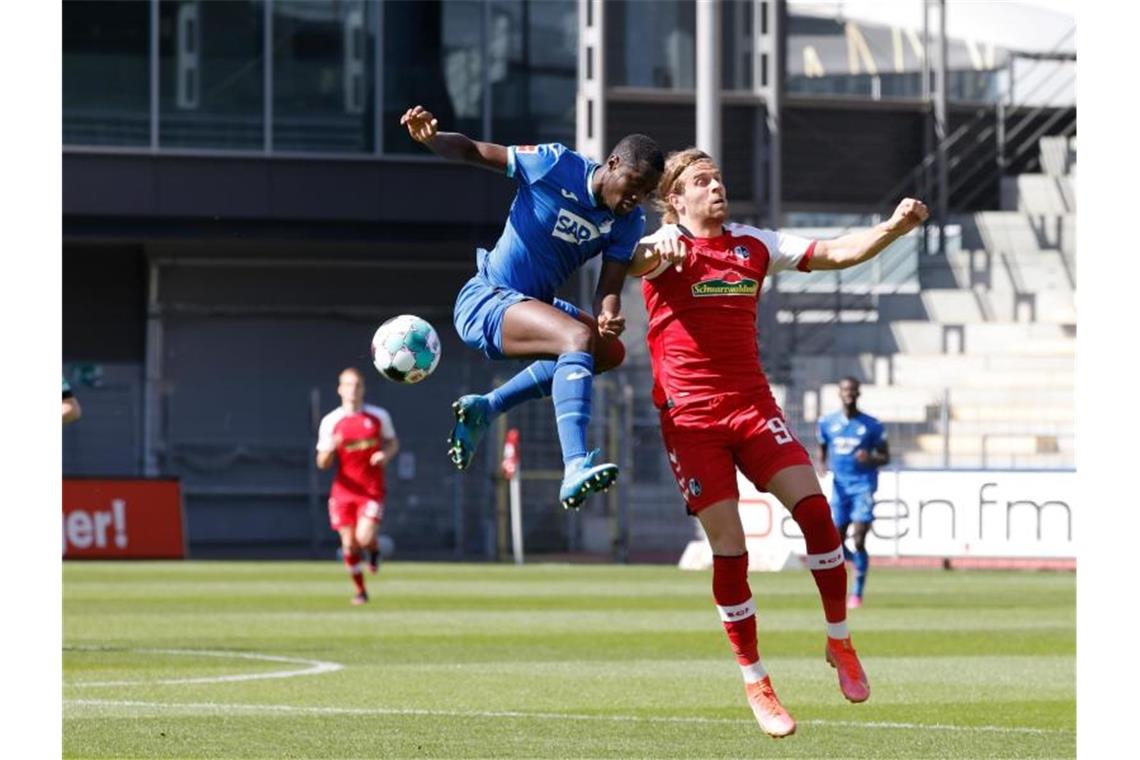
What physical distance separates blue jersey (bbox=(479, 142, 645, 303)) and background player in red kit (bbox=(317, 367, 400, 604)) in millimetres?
13133

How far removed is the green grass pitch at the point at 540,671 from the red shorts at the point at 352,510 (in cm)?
89

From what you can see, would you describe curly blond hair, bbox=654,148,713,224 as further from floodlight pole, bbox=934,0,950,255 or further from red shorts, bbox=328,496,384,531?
floodlight pole, bbox=934,0,950,255

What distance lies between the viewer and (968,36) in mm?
40969

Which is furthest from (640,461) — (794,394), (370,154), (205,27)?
(205,27)

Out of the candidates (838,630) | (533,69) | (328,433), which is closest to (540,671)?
(838,630)

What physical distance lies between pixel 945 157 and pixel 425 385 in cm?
974

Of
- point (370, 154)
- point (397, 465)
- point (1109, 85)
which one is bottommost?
point (397, 465)

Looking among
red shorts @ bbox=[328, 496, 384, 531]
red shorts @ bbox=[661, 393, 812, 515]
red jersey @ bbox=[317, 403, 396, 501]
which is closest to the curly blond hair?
red shorts @ bbox=[661, 393, 812, 515]

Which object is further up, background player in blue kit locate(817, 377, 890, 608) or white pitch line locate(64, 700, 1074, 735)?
background player in blue kit locate(817, 377, 890, 608)

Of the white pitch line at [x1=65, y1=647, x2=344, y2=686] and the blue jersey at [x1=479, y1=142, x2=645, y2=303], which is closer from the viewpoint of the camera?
the blue jersey at [x1=479, y1=142, x2=645, y2=303]

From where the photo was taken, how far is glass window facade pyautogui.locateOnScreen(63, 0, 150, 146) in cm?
3672

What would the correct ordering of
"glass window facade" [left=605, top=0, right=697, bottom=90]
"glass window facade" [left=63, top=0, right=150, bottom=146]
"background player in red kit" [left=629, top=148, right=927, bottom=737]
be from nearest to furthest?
"background player in red kit" [left=629, top=148, right=927, bottom=737] → "glass window facade" [left=63, top=0, right=150, bottom=146] → "glass window facade" [left=605, top=0, right=697, bottom=90]

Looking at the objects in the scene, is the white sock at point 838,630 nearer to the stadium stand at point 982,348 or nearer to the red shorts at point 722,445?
the red shorts at point 722,445
